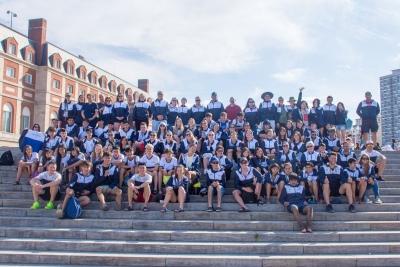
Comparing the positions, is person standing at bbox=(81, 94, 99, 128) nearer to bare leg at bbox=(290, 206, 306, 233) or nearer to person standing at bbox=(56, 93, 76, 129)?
person standing at bbox=(56, 93, 76, 129)

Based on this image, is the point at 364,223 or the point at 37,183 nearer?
the point at 364,223

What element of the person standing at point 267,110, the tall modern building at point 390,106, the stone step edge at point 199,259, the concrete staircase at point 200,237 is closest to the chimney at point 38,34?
the person standing at point 267,110

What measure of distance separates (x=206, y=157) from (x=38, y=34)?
134 feet

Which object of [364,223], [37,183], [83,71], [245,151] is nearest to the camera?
[364,223]

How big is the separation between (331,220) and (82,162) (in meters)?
5.84

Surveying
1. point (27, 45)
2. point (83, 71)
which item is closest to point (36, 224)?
point (27, 45)

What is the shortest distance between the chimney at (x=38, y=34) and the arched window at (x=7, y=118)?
25.0ft

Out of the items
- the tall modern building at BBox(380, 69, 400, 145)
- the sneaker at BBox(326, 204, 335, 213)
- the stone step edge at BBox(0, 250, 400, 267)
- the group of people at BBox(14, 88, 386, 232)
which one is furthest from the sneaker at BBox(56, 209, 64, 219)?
the tall modern building at BBox(380, 69, 400, 145)

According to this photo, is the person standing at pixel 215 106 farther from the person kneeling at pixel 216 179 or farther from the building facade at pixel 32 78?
the building facade at pixel 32 78

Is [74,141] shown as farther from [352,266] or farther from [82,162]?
[352,266]

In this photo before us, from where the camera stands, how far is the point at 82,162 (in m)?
8.80

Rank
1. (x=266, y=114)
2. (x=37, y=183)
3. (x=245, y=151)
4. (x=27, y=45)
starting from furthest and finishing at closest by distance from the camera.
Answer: (x=27, y=45) → (x=266, y=114) → (x=245, y=151) → (x=37, y=183)

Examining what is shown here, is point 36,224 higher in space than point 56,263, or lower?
higher

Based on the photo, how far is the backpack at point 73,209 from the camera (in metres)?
7.77
